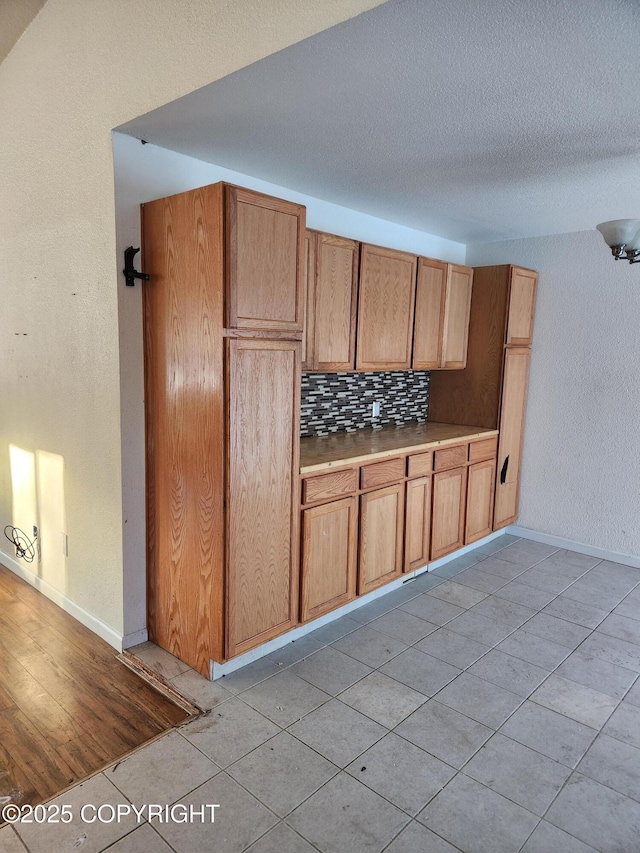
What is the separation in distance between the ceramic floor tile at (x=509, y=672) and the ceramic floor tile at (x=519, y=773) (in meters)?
0.38

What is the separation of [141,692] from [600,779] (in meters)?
1.76

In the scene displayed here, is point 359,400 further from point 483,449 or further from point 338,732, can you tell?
point 338,732

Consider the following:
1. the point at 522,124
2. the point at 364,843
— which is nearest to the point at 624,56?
the point at 522,124

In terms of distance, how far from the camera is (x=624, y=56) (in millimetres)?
1706

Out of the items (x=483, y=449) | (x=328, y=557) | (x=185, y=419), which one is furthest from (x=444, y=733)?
(x=483, y=449)

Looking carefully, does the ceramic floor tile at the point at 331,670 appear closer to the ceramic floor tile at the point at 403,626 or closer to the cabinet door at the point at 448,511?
the ceramic floor tile at the point at 403,626

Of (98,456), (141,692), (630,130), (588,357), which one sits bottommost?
(141,692)

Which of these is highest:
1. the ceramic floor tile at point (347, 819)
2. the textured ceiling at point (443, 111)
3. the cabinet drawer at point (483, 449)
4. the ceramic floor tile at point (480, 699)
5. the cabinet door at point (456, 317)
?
the textured ceiling at point (443, 111)

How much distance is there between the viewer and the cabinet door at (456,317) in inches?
154

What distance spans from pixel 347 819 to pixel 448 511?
221cm

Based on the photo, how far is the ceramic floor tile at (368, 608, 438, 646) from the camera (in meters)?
2.86

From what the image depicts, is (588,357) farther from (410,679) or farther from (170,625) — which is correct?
(170,625)

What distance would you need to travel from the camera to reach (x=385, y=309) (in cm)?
343

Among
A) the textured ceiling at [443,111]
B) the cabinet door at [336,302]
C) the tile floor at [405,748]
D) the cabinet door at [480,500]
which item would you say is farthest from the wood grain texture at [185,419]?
the cabinet door at [480,500]
